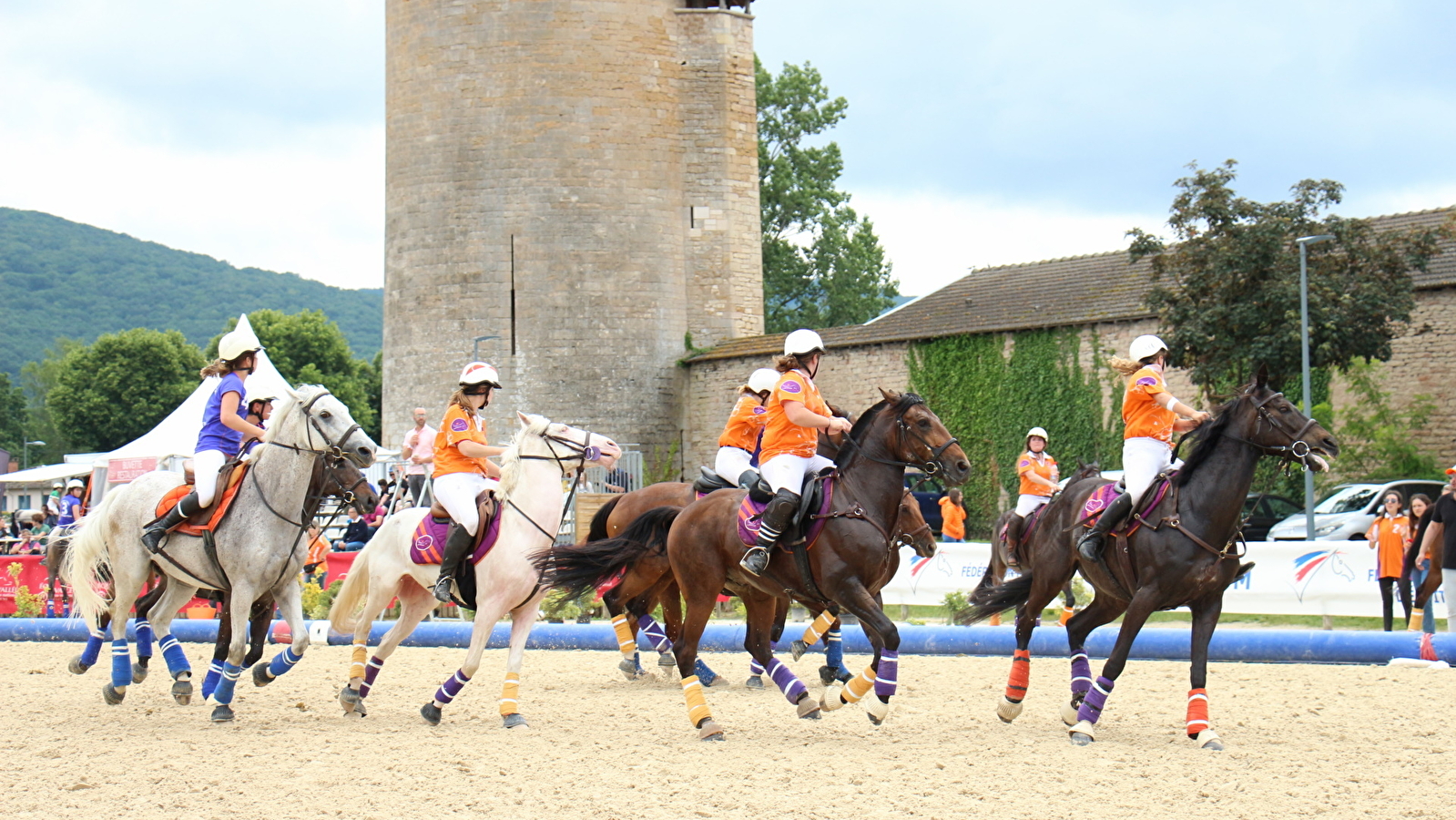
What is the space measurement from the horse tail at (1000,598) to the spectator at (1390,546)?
610 cm

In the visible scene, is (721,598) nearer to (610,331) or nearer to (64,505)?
(64,505)

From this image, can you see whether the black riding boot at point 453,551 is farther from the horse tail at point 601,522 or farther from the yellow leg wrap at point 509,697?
the horse tail at point 601,522

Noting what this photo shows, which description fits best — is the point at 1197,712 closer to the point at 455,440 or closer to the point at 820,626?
the point at 820,626

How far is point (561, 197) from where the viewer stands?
115 feet

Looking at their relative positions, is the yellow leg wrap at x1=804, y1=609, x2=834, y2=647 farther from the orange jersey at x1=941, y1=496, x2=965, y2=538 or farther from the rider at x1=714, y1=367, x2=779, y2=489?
the orange jersey at x1=941, y1=496, x2=965, y2=538

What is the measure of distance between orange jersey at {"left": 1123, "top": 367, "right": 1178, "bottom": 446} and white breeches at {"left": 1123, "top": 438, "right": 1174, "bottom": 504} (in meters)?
0.06

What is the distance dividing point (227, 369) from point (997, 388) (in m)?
23.3

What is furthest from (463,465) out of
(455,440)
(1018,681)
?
(1018,681)

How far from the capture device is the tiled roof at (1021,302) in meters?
30.4

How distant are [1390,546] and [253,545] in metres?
Result: 11.3

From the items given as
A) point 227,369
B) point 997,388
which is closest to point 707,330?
point 997,388

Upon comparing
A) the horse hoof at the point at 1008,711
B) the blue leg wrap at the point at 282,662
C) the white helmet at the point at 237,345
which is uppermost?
the white helmet at the point at 237,345

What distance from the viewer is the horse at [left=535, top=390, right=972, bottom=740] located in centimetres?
872

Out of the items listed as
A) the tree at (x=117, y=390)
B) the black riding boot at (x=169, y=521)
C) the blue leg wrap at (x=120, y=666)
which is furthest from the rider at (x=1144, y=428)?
the tree at (x=117, y=390)
